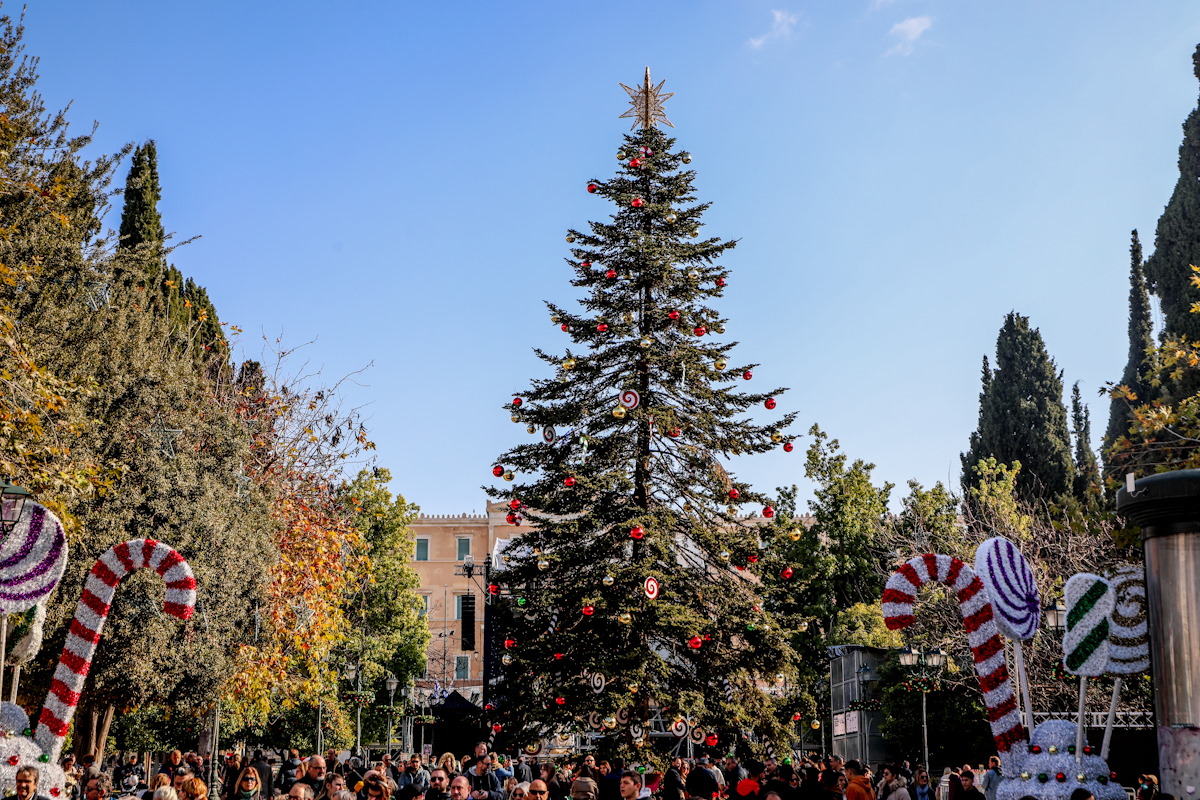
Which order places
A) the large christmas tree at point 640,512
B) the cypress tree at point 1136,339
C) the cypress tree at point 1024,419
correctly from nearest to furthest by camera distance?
1. the large christmas tree at point 640,512
2. the cypress tree at point 1136,339
3. the cypress tree at point 1024,419

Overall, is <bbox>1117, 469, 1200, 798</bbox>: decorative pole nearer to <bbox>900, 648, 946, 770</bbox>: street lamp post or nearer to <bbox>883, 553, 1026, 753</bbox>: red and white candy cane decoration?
<bbox>883, 553, 1026, 753</bbox>: red and white candy cane decoration

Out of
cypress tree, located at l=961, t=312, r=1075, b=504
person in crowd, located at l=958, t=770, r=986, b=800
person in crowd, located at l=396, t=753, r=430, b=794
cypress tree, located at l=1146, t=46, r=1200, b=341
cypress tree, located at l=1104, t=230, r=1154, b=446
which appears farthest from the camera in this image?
cypress tree, located at l=961, t=312, r=1075, b=504

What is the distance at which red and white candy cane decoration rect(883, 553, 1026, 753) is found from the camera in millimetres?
13281

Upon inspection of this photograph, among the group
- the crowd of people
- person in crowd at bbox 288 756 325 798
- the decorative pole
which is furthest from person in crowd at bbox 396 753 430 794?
the decorative pole

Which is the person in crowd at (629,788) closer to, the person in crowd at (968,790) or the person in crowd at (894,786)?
the person in crowd at (894,786)

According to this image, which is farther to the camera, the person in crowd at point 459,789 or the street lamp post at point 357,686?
the street lamp post at point 357,686

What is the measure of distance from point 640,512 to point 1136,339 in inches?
1316

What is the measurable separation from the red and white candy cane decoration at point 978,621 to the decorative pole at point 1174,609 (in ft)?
5.50

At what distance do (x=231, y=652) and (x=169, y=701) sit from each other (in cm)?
162

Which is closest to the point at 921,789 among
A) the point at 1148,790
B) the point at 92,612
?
the point at 1148,790

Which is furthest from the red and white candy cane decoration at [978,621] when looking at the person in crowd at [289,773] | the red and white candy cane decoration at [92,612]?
the person in crowd at [289,773]

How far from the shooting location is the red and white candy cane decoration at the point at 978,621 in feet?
43.6

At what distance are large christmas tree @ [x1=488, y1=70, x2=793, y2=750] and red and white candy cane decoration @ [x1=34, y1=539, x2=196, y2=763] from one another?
1214 cm

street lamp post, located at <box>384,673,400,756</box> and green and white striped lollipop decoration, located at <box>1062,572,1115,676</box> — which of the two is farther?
street lamp post, located at <box>384,673,400,756</box>
